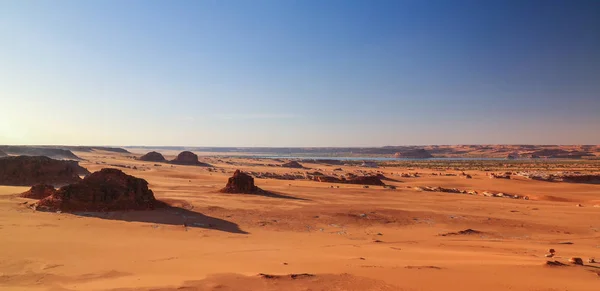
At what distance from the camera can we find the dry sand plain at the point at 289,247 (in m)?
6.59

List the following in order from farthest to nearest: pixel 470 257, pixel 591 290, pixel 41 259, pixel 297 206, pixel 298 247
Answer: pixel 297 206 < pixel 298 247 < pixel 470 257 < pixel 41 259 < pixel 591 290

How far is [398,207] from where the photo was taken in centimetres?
1972

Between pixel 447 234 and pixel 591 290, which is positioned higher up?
pixel 591 290

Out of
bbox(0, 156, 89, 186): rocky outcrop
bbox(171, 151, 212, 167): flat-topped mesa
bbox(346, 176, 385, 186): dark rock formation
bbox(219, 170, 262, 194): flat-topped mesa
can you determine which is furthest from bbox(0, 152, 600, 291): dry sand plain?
bbox(171, 151, 212, 167): flat-topped mesa

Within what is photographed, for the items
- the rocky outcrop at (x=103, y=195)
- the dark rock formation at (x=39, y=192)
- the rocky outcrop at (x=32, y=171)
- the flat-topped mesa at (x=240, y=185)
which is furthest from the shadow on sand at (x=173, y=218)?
the rocky outcrop at (x=32, y=171)

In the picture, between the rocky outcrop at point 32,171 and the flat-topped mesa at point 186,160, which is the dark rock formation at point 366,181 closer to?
the rocky outcrop at point 32,171

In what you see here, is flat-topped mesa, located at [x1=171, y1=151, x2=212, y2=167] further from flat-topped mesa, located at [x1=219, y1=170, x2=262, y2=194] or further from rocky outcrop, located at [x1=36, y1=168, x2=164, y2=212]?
rocky outcrop, located at [x1=36, y1=168, x2=164, y2=212]

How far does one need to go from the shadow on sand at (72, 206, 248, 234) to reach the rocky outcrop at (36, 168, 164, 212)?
21.0 inches

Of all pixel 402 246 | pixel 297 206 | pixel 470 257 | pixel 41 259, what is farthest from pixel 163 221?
pixel 470 257

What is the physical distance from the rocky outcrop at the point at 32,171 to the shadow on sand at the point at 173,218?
11290 mm

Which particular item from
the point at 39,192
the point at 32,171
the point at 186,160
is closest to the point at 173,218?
the point at 39,192

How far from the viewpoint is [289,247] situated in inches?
401

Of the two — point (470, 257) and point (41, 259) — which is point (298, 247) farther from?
point (41, 259)

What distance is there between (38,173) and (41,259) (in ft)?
62.7
